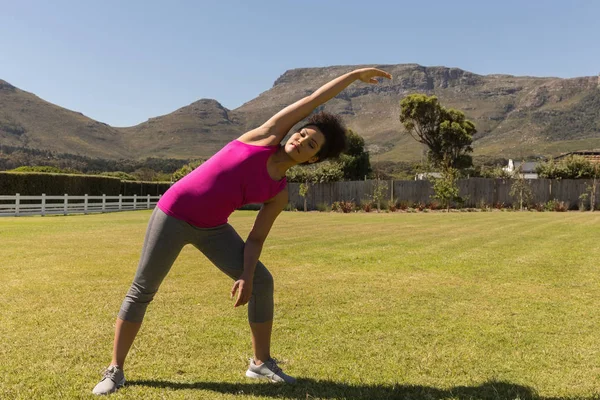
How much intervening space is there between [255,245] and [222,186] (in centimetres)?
46

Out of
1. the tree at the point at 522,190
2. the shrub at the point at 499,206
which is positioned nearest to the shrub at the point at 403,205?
the shrub at the point at 499,206

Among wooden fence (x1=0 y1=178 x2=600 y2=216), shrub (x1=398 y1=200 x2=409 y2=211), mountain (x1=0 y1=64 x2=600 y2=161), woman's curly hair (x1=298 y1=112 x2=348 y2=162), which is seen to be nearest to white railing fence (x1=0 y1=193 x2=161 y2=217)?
wooden fence (x1=0 y1=178 x2=600 y2=216)

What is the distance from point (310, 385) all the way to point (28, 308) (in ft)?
11.6

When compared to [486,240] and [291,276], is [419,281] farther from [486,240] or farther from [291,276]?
[486,240]

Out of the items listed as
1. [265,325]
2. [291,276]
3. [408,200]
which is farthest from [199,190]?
[408,200]

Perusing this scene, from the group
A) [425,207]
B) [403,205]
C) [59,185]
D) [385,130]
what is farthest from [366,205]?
[385,130]

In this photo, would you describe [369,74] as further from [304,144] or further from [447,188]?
[447,188]

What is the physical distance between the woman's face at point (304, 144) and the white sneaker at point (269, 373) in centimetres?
141

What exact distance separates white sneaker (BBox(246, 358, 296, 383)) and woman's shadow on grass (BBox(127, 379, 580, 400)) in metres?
0.06

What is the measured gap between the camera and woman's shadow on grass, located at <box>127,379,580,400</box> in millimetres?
3111

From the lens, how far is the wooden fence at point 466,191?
1214 inches

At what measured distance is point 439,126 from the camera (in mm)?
51344

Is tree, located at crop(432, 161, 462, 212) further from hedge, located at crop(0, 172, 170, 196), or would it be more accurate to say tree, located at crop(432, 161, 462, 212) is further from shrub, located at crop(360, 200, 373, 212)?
hedge, located at crop(0, 172, 170, 196)

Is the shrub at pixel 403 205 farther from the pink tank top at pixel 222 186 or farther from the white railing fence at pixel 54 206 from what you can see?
the pink tank top at pixel 222 186
